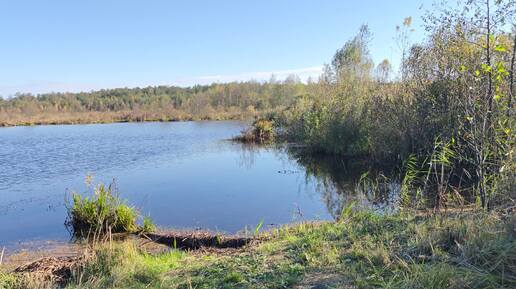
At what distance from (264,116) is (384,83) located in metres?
13.5

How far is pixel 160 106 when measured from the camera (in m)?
61.0

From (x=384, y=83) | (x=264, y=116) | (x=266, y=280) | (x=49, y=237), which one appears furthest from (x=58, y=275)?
(x=264, y=116)

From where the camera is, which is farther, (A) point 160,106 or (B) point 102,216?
(A) point 160,106

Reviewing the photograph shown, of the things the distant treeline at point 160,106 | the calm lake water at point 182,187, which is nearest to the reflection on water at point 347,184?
the calm lake water at point 182,187

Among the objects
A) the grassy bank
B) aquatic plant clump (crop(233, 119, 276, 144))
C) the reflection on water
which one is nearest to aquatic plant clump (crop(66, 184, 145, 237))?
the grassy bank

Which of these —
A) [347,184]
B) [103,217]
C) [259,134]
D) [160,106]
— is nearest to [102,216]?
[103,217]

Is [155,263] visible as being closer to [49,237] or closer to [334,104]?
[49,237]

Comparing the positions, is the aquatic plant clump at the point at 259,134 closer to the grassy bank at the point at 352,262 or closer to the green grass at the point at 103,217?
the green grass at the point at 103,217

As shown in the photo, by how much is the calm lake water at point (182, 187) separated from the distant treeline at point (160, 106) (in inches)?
867

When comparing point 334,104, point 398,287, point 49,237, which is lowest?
point 49,237

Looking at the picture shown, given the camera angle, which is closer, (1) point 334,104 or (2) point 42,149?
(1) point 334,104

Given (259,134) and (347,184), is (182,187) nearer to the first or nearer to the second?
(347,184)

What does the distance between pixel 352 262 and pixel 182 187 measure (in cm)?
788

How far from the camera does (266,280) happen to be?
371 cm
